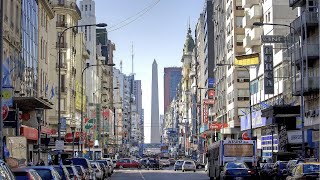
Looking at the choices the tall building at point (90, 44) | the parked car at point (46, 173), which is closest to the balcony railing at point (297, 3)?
the parked car at point (46, 173)

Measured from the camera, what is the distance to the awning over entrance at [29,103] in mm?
44509

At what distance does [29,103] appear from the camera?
47.5 metres

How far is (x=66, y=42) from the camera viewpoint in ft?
313

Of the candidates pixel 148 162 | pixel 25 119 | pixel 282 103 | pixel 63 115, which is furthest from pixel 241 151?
pixel 148 162

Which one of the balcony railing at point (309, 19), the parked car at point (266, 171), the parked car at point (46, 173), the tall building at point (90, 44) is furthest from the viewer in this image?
the tall building at point (90, 44)

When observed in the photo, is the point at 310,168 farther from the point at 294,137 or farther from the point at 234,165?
the point at 294,137

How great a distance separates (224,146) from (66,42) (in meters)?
→ 54.0

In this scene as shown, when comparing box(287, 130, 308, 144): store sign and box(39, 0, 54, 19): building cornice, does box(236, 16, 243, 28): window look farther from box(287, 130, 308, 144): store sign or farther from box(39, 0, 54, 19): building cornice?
box(39, 0, 54, 19): building cornice

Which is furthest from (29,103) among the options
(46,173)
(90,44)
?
(90,44)

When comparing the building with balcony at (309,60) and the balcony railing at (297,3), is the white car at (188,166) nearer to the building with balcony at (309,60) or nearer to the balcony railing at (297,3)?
the building with balcony at (309,60)

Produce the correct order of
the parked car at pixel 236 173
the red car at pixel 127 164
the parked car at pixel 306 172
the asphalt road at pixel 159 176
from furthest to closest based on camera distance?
the red car at pixel 127 164 < the asphalt road at pixel 159 176 < the parked car at pixel 236 173 < the parked car at pixel 306 172

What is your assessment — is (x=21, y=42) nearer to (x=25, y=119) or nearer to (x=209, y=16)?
(x=25, y=119)

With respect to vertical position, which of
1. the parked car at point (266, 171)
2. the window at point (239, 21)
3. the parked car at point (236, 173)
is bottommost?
the parked car at point (266, 171)

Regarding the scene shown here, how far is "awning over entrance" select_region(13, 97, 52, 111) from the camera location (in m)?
44.5
